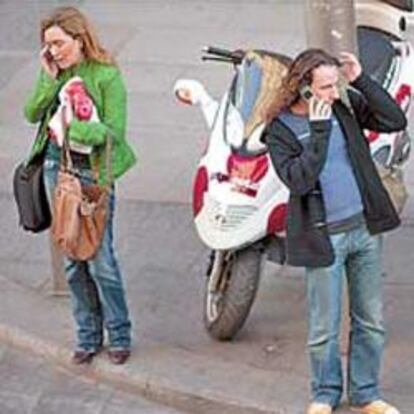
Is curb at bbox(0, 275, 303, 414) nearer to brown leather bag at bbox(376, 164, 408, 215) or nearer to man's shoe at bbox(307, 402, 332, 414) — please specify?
man's shoe at bbox(307, 402, 332, 414)

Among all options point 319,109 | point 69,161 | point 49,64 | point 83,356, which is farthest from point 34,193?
point 319,109

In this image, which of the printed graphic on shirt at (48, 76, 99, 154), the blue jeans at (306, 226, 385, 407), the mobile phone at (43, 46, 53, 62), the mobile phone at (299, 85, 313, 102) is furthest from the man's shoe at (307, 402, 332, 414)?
the mobile phone at (43, 46, 53, 62)

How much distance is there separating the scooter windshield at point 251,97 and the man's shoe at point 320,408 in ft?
3.96

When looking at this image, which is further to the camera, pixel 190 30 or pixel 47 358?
pixel 190 30

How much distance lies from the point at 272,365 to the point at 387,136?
49.0 inches

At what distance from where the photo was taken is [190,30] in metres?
13.0

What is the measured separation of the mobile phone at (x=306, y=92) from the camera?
22.4ft

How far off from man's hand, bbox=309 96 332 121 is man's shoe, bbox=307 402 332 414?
1369mm

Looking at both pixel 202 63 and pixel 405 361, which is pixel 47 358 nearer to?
pixel 405 361

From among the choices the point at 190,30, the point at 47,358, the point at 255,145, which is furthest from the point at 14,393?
the point at 190,30

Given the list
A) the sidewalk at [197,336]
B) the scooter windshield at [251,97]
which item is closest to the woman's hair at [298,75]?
the scooter windshield at [251,97]

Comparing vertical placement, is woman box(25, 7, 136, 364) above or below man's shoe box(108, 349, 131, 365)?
above

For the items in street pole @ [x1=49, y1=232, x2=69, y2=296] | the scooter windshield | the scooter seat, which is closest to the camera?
the scooter windshield

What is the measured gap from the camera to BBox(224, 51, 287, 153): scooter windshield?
25.7ft
